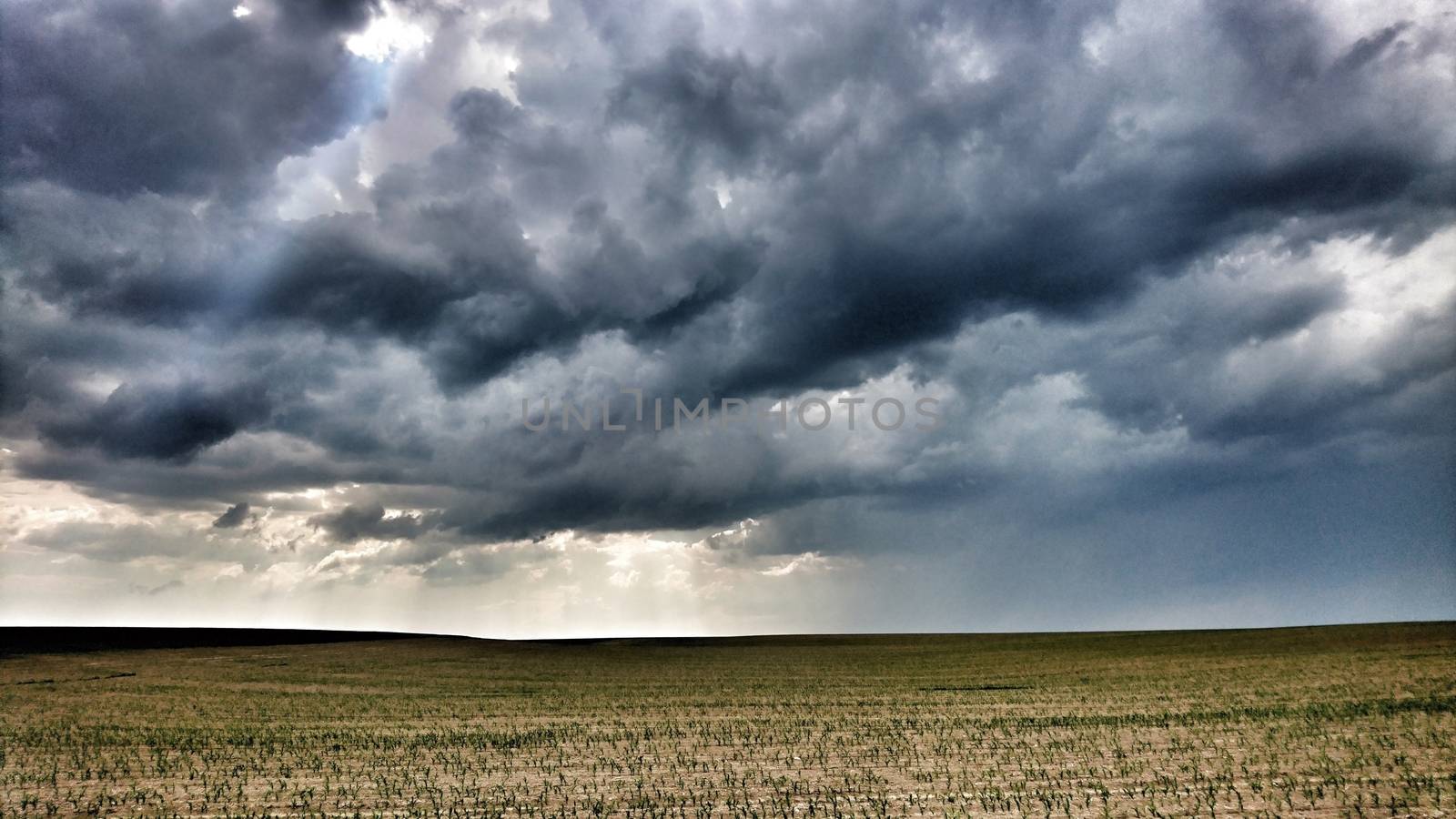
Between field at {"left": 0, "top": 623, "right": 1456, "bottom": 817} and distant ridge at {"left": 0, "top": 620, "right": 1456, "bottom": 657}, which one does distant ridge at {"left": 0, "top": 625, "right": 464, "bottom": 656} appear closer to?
distant ridge at {"left": 0, "top": 620, "right": 1456, "bottom": 657}

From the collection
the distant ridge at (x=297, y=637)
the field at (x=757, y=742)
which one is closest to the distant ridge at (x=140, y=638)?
the distant ridge at (x=297, y=637)

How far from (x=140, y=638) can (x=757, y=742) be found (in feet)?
385

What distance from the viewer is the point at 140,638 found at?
373 ft

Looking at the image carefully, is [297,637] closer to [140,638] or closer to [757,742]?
[140,638]

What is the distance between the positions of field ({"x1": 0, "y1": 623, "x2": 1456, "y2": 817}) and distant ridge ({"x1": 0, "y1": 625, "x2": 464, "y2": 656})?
156 ft

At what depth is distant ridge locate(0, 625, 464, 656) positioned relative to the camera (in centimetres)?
9588

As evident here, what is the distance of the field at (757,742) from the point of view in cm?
1842

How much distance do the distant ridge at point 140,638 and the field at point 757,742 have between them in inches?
1871

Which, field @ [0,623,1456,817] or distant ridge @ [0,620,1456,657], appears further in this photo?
distant ridge @ [0,620,1456,657]

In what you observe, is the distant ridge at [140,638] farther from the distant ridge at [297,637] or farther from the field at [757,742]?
the field at [757,742]

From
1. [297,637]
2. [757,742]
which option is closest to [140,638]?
[297,637]

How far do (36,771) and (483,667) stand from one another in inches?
1775

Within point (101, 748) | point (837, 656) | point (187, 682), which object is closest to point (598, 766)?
point (101, 748)

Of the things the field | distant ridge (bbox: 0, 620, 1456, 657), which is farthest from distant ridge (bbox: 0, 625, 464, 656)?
the field
